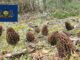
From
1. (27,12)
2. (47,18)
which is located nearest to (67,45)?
(47,18)

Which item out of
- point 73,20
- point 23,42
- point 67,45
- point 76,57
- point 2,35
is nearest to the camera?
point 76,57

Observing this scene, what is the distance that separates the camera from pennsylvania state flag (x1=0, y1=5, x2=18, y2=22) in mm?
9312

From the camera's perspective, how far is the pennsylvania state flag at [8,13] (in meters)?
9.31

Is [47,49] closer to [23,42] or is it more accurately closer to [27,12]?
[23,42]

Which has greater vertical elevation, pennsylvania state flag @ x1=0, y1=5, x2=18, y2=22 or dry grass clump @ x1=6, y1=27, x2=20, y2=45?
pennsylvania state flag @ x1=0, y1=5, x2=18, y2=22

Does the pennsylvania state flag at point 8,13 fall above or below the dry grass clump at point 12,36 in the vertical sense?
above

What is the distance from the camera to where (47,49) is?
25.8 feet

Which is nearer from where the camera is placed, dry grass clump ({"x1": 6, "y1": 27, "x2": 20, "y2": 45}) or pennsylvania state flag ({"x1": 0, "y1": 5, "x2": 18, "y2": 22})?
dry grass clump ({"x1": 6, "y1": 27, "x2": 20, "y2": 45})

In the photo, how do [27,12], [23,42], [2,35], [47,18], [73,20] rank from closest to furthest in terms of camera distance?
[23,42] → [2,35] → [73,20] → [47,18] → [27,12]

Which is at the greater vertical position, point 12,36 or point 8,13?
point 8,13

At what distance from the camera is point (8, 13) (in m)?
9.30

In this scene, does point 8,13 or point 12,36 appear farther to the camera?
point 8,13

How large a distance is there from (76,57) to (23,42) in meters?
3.53

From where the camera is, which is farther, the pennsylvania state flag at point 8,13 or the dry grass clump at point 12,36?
the pennsylvania state flag at point 8,13
